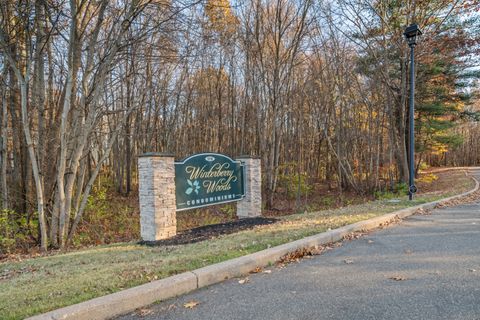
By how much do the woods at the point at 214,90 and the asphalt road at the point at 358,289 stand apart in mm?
6241

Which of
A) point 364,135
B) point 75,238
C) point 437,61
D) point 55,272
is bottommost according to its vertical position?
point 75,238

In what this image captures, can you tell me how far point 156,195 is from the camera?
6820 millimetres

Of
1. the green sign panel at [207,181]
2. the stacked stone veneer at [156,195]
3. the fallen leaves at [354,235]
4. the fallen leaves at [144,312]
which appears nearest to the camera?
the fallen leaves at [144,312]

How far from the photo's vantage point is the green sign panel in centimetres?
758

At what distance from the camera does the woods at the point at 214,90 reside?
8.55 metres

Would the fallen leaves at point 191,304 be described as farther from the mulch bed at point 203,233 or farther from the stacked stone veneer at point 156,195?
the stacked stone veneer at point 156,195

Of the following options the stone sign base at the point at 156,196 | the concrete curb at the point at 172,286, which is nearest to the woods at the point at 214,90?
the stone sign base at the point at 156,196

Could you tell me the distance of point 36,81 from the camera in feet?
31.1

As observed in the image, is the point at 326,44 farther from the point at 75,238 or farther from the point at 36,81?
the point at 75,238

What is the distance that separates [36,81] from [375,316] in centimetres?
1039

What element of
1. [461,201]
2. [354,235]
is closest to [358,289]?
[354,235]

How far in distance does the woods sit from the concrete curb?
5.75m

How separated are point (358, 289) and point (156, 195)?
4.57 m

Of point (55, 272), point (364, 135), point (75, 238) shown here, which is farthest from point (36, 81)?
point (364, 135)
